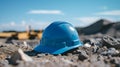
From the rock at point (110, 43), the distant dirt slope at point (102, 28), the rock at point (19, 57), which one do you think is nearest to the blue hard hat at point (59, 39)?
the rock at point (110, 43)

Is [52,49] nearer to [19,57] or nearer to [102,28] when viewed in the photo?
[19,57]

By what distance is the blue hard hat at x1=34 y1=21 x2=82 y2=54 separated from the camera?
5.15m

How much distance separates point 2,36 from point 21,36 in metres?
2.26

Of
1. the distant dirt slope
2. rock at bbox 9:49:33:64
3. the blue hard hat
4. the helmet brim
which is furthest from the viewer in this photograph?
the distant dirt slope

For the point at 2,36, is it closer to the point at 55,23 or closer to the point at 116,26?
the point at 116,26

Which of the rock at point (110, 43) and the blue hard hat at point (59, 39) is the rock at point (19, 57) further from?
the rock at point (110, 43)

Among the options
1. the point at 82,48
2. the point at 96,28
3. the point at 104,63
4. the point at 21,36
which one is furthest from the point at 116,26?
the point at 104,63

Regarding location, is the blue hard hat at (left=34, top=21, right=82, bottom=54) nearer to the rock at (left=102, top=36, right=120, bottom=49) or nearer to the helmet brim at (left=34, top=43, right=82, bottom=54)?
the helmet brim at (left=34, top=43, right=82, bottom=54)

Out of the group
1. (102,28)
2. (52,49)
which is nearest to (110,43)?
(52,49)

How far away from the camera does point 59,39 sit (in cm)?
516

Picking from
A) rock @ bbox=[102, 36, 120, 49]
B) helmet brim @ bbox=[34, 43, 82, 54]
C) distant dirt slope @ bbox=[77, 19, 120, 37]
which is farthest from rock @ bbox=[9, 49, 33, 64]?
distant dirt slope @ bbox=[77, 19, 120, 37]

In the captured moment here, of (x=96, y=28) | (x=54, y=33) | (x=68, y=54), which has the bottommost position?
(x=96, y=28)

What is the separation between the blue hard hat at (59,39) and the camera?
5.15 m

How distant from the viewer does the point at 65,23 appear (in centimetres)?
538
